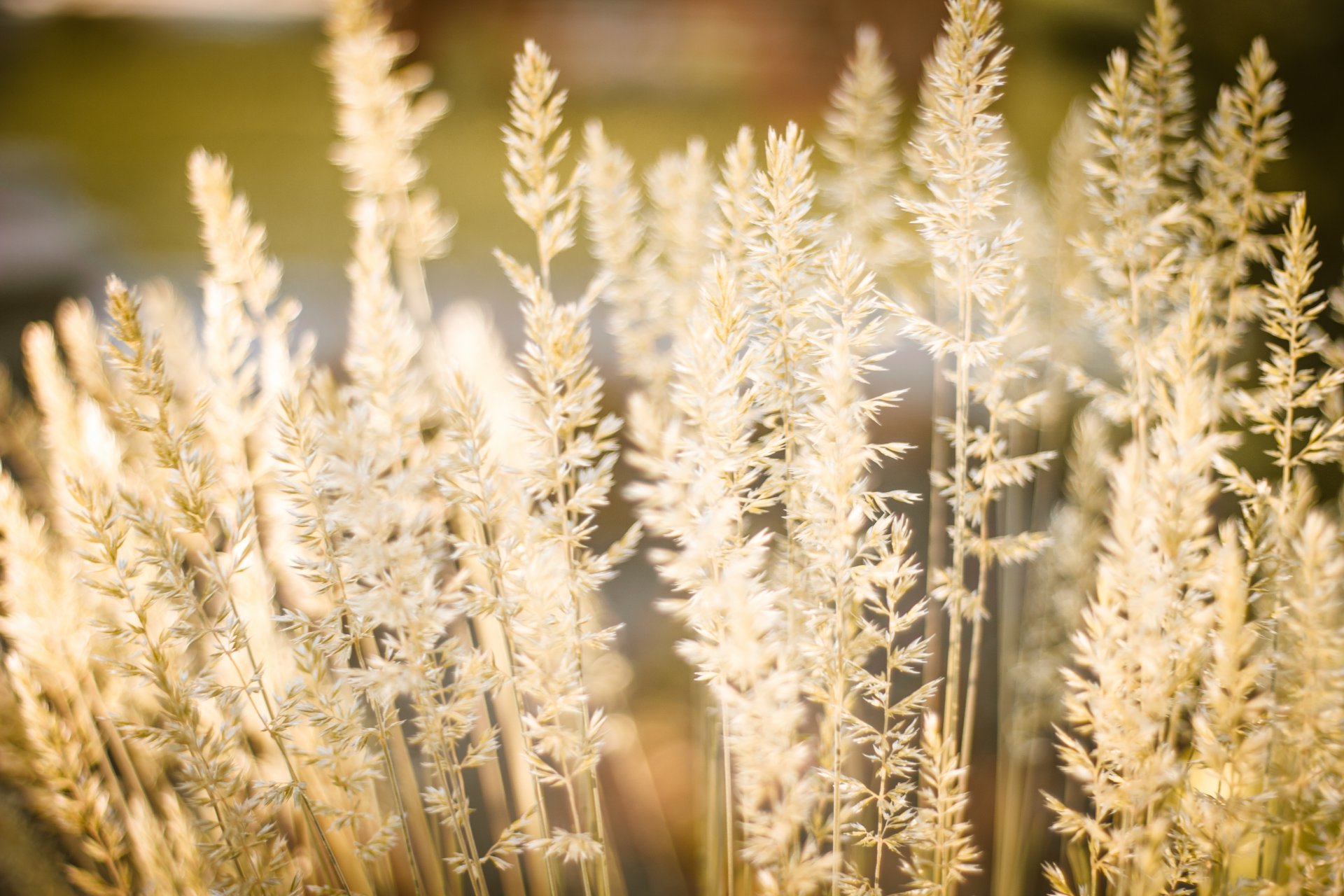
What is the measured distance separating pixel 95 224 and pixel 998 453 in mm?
1906

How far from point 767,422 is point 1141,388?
0.18 m

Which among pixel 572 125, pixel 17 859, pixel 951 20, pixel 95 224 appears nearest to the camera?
pixel 951 20

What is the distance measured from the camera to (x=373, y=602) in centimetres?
29

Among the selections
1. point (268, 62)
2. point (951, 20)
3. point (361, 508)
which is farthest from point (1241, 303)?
point (268, 62)

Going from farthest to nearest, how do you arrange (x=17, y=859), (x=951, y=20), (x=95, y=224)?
(x=95, y=224)
(x=17, y=859)
(x=951, y=20)

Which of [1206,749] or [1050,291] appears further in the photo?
[1050,291]

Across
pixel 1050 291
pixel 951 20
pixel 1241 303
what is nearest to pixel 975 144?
pixel 951 20

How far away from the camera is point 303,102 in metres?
1.65

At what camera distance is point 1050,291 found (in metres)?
0.55

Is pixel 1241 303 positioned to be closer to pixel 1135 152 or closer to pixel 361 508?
pixel 1135 152

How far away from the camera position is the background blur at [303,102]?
149cm

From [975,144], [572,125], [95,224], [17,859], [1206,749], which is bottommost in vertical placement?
[17,859]

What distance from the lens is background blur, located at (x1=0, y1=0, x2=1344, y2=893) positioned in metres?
1.49

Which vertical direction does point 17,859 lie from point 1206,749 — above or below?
below
